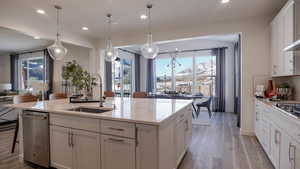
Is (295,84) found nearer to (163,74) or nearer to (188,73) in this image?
(188,73)

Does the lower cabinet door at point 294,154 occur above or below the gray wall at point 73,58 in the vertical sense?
below

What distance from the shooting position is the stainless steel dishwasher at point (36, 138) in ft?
7.47

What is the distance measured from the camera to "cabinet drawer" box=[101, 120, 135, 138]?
169 cm

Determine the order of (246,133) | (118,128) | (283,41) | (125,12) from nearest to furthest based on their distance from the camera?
1. (118,128)
2. (283,41)
3. (125,12)
4. (246,133)

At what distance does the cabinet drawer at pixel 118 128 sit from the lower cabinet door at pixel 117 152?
0.05m

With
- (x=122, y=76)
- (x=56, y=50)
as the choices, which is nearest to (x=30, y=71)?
(x=122, y=76)

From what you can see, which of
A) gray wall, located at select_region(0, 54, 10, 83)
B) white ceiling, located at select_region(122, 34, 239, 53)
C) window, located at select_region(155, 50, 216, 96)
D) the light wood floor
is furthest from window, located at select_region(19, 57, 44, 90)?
window, located at select_region(155, 50, 216, 96)

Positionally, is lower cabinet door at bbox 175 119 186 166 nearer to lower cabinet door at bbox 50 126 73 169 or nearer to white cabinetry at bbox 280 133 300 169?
white cabinetry at bbox 280 133 300 169

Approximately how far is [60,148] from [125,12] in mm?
2982

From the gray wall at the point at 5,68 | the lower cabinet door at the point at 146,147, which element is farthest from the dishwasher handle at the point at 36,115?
the gray wall at the point at 5,68

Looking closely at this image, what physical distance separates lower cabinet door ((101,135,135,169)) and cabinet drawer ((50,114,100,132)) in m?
0.18

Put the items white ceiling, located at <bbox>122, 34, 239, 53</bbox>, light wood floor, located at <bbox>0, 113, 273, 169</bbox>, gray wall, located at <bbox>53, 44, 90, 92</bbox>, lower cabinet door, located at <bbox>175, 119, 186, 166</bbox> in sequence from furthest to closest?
1. white ceiling, located at <bbox>122, 34, 239, 53</bbox>
2. gray wall, located at <bbox>53, 44, 90, 92</bbox>
3. light wood floor, located at <bbox>0, 113, 273, 169</bbox>
4. lower cabinet door, located at <bbox>175, 119, 186, 166</bbox>

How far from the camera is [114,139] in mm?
1787

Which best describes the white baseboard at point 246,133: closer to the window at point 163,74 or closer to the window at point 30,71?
the window at point 163,74
